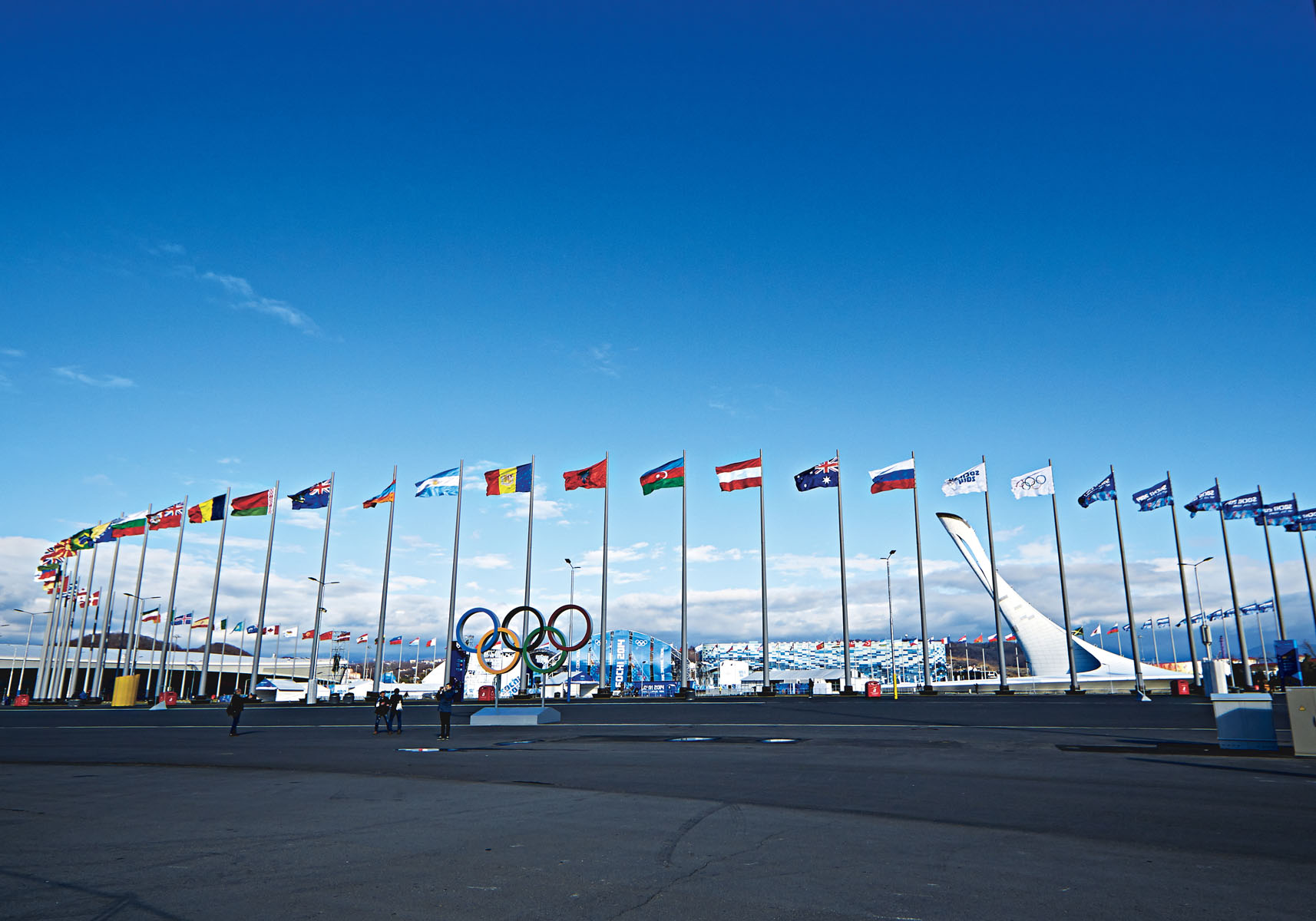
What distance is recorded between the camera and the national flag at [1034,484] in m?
49.6

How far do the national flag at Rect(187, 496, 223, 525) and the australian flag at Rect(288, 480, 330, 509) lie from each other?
26.3 feet

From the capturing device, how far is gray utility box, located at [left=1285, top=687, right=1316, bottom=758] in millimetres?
18266

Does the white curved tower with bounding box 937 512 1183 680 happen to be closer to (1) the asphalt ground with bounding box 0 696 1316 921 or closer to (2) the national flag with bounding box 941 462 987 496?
(2) the national flag with bounding box 941 462 987 496

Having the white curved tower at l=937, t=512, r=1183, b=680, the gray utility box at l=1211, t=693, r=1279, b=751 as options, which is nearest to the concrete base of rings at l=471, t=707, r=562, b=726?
the gray utility box at l=1211, t=693, r=1279, b=751

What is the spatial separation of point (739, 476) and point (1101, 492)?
21.3 metres

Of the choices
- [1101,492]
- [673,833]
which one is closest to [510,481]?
[1101,492]

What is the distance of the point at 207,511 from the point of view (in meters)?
59.5

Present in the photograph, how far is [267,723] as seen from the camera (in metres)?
40.3

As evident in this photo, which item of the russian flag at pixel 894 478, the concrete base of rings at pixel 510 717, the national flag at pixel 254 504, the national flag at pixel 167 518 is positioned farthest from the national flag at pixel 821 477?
the national flag at pixel 167 518

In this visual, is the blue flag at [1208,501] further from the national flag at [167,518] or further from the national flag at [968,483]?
the national flag at [167,518]

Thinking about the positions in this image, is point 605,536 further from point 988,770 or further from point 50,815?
point 50,815

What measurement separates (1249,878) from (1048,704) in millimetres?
34145

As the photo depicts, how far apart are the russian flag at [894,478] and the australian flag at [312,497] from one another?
Answer: 3458 centimetres

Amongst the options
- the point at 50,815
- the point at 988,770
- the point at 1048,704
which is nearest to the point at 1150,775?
the point at 988,770
